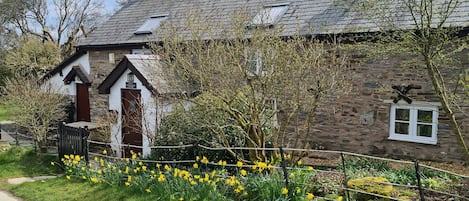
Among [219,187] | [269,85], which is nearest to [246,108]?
[269,85]

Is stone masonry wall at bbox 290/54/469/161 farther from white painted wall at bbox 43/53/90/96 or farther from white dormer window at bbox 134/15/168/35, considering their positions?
white painted wall at bbox 43/53/90/96

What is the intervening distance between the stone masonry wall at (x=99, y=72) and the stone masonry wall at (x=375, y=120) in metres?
9.85

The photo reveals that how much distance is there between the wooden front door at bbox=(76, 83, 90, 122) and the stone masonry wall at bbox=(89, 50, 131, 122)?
60 centimetres

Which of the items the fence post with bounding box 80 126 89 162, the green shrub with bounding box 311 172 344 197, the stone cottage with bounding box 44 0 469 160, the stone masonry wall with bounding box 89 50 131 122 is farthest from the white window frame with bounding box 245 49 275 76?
the stone masonry wall with bounding box 89 50 131 122

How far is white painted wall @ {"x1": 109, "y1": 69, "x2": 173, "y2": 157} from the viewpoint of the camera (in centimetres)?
1197

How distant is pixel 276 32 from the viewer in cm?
973

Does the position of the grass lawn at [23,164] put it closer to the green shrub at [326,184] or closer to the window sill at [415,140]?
the green shrub at [326,184]

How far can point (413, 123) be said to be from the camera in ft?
38.9

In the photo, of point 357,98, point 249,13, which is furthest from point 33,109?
point 357,98

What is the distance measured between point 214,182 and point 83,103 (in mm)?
14103

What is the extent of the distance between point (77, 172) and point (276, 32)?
638 centimetres

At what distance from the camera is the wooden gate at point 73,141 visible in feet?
39.4

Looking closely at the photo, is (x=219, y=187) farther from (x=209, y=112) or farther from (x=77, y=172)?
(x=77, y=172)

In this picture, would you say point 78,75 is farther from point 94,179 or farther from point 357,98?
point 357,98
